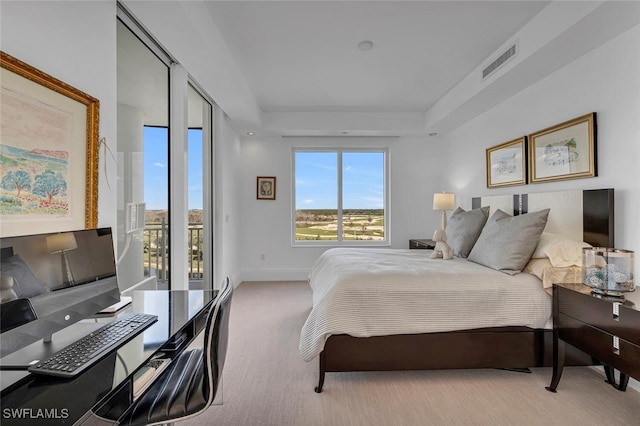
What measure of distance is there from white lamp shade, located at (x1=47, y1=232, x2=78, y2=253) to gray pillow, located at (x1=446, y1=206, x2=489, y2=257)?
10.2 ft

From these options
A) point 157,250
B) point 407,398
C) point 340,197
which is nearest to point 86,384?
point 407,398

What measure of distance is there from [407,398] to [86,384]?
5.96 ft

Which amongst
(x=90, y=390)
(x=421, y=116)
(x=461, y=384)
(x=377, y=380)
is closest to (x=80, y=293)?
(x=90, y=390)

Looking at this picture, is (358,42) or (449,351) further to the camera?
(358,42)

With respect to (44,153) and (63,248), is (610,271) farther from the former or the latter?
(44,153)

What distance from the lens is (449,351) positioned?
217 centimetres

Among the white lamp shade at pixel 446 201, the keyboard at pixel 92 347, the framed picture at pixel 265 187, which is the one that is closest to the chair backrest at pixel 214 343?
the keyboard at pixel 92 347

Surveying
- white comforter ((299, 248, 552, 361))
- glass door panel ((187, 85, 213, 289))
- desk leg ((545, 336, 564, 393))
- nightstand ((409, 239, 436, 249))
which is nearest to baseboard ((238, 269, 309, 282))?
glass door panel ((187, 85, 213, 289))

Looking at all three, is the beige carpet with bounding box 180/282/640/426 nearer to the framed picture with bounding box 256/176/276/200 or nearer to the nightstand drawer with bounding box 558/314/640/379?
the nightstand drawer with bounding box 558/314/640/379

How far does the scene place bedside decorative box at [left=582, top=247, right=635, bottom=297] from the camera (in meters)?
1.78

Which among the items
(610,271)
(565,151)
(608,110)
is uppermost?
(608,110)

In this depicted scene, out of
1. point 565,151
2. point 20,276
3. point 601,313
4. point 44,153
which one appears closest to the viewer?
point 20,276

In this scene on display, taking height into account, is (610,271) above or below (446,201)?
below

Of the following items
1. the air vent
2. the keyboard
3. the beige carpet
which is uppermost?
the air vent
